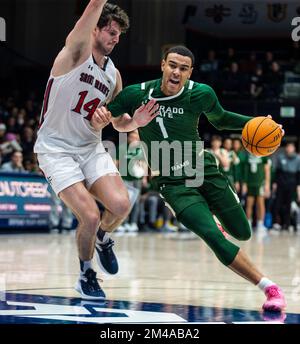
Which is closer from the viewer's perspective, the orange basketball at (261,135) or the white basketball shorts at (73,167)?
the orange basketball at (261,135)

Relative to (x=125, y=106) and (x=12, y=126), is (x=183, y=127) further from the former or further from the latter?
(x=12, y=126)

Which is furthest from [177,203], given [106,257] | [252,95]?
[252,95]

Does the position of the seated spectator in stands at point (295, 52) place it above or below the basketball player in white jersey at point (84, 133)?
above

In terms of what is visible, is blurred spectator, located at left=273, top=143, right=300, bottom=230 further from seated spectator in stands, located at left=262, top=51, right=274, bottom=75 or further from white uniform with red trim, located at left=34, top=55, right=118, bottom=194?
white uniform with red trim, located at left=34, top=55, right=118, bottom=194

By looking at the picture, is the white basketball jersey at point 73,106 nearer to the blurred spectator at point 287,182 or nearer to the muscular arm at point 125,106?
the muscular arm at point 125,106

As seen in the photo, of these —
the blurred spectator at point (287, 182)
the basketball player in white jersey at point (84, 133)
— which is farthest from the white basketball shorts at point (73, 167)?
the blurred spectator at point (287, 182)

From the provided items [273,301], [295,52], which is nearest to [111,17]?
[273,301]

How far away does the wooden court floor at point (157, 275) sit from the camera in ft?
21.3

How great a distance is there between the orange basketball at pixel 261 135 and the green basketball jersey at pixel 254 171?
13.2m

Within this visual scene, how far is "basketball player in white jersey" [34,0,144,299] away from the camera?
6.36 m

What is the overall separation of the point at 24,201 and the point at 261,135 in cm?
993

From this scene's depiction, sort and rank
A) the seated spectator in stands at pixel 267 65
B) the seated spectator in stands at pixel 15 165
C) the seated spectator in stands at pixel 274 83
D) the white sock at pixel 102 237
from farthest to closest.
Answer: the seated spectator in stands at pixel 267 65, the seated spectator in stands at pixel 274 83, the seated spectator in stands at pixel 15 165, the white sock at pixel 102 237

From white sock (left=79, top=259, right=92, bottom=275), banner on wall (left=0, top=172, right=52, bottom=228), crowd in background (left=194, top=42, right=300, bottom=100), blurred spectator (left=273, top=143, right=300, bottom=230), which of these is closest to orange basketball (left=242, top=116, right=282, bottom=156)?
white sock (left=79, top=259, right=92, bottom=275)

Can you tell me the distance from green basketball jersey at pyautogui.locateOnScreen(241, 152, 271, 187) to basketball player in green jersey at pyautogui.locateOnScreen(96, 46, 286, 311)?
13052 mm
